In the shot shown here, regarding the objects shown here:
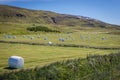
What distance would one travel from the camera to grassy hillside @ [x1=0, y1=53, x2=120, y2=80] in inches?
910

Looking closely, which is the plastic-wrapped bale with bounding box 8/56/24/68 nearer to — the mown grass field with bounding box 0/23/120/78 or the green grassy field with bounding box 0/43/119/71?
the mown grass field with bounding box 0/23/120/78

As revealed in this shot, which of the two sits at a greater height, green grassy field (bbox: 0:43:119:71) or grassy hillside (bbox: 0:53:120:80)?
grassy hillside (bbox: 0:53:120:80)

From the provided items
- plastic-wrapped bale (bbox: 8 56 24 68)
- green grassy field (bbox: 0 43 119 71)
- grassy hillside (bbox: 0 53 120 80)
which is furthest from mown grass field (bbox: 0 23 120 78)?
grassy hillside (bbox: 0 53 120 80)

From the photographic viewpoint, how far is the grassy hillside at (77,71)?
75.8 ft

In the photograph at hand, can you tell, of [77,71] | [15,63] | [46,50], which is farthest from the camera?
[46,50]

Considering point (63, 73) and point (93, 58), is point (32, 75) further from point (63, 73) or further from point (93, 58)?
point (93, 58)

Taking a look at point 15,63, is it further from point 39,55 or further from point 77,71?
point 39,55

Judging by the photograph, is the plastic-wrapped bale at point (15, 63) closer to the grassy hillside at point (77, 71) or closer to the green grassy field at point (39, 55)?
the green grassy field at point (39, 55)

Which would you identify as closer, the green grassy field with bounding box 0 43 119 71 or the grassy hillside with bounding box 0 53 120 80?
the grassy hillside with bounding box 0 53 120 80

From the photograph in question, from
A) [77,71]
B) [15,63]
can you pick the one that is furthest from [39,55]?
[77,71]

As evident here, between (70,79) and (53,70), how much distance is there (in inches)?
72.4

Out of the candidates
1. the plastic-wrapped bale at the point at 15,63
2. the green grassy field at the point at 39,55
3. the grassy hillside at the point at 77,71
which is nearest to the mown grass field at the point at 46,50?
the green grassy field at the point at 39,55

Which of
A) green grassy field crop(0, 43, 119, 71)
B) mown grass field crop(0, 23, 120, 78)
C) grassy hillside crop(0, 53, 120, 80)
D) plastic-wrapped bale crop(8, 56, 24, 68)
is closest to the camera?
grassy hillside crop(0, 53, 120, 80)

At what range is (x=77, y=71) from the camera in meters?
26.8
